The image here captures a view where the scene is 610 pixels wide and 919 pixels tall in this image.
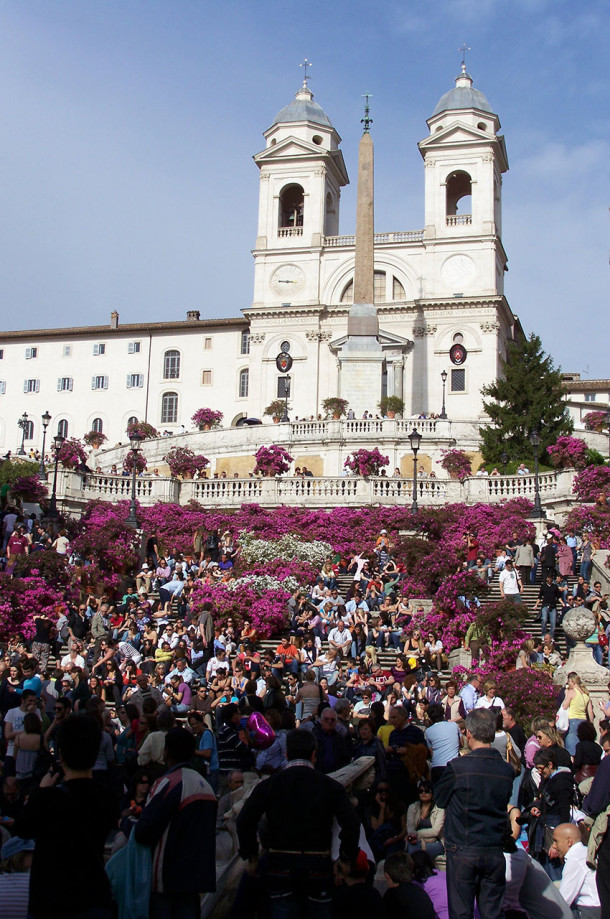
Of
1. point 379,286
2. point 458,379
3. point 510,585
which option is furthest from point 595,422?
point 510,585

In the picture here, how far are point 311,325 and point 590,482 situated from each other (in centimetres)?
3726

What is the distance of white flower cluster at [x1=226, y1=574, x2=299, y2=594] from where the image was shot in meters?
24.1

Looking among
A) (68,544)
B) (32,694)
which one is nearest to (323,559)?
(68,544)

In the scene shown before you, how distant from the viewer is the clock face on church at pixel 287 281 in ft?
223

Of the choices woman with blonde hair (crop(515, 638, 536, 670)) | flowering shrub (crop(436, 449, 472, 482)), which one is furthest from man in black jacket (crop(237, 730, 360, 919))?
flowering shrub (crop(436, 449, 472, 482))

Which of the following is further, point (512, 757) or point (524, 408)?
point (524, 408)

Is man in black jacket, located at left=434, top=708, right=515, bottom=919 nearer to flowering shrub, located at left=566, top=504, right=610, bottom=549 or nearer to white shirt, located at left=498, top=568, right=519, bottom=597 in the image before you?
white shirt, located at left=498, top=568, right=519, bottom=597

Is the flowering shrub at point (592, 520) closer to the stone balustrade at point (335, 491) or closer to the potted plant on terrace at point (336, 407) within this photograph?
the stone balustrade at point (335, 491)

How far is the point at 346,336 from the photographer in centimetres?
6412

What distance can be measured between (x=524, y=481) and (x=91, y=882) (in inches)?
1164

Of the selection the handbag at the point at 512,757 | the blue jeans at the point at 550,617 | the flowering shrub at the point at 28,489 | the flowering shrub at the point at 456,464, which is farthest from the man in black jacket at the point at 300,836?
the flowering shrub at the point at 456,464

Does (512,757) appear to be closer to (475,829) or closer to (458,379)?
(475,829)

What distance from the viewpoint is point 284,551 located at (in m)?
28.7

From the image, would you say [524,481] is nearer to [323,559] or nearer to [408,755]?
[323,559]
